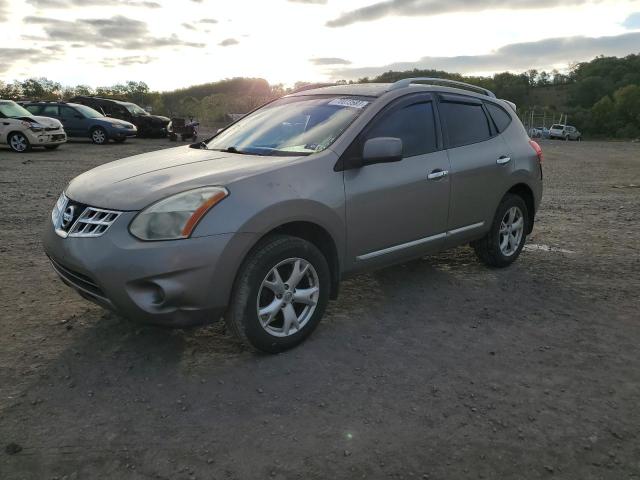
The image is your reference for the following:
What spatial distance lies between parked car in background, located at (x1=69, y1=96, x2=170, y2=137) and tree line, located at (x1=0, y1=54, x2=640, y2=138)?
114 feet

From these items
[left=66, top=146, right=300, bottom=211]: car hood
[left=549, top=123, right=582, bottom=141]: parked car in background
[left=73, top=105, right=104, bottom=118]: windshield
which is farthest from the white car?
[left=549, top=123, right=582, bottom=141]: parked car in background

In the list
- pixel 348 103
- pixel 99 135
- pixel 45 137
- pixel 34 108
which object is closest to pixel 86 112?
pixel 99 135

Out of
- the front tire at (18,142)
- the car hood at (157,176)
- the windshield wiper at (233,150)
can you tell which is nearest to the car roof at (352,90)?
the windshield wiper at (233,150)

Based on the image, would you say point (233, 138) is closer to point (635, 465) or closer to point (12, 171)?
point (635, 465)

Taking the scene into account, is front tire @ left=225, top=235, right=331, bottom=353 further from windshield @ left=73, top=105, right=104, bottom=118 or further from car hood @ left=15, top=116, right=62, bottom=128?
windshield @ left=73, top=105, right=104, bottom=118

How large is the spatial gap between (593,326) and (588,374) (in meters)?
0.85

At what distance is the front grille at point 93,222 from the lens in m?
3.09

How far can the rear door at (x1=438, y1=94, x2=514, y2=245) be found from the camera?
4.55 meters

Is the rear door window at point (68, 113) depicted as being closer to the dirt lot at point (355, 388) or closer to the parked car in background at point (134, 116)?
the parked car in background at point (134, 116)

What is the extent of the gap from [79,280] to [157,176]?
79cm

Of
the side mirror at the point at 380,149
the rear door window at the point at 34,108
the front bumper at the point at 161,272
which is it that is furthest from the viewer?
the rear door window at the point at 34,108

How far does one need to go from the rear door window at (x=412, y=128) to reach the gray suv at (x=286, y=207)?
0.01 metres

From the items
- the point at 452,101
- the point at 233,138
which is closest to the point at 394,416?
the point at 233,138

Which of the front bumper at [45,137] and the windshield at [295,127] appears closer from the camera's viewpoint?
the windshield at [295,127]
